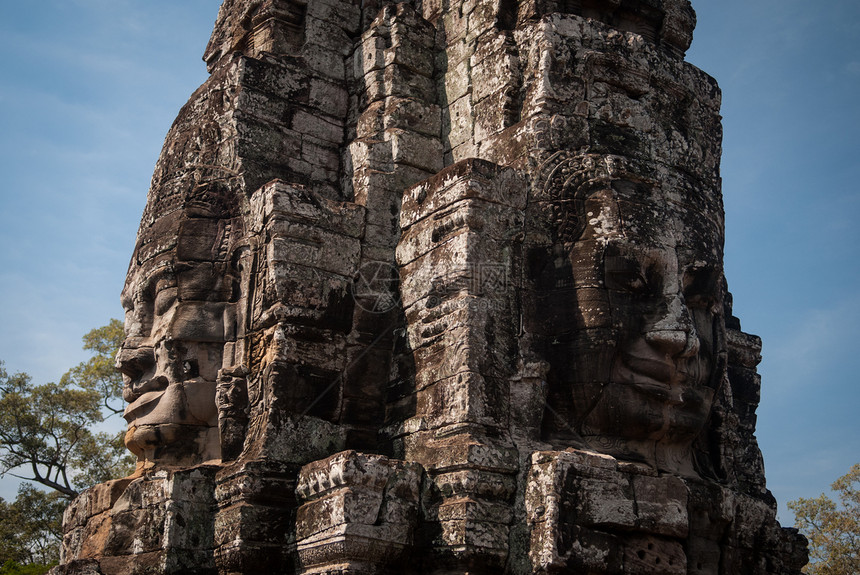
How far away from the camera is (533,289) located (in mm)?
7141

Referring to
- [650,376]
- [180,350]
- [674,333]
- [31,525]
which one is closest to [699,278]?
[674,333]

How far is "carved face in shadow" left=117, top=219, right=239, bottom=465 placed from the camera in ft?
25.8

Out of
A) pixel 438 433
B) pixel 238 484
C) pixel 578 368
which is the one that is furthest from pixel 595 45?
pixel 238 484

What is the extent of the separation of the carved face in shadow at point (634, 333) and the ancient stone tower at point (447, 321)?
0.02 meters

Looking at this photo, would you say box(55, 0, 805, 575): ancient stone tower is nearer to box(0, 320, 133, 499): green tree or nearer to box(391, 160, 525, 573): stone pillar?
box(391, 160, 525, 573): stone pillar

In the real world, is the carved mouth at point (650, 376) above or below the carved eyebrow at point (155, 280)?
below

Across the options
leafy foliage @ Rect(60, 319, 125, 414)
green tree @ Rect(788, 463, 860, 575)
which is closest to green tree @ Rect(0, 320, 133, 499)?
leafy foliage @ Rect(60, 319, 125, 414)

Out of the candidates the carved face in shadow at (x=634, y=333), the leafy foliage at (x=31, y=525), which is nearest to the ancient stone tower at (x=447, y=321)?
the carved face in shadow at (x=634, y=333)

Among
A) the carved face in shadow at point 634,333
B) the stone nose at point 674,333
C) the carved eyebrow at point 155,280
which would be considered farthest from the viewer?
the carved eyebrow at point 155,280

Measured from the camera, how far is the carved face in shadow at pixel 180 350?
7.88 m

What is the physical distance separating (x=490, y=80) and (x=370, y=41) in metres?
1.44

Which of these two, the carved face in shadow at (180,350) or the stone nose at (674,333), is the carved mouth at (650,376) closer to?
the stone nose at (674,333)

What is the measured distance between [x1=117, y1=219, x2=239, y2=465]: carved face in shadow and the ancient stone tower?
19mm

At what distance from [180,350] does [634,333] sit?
3629mm
